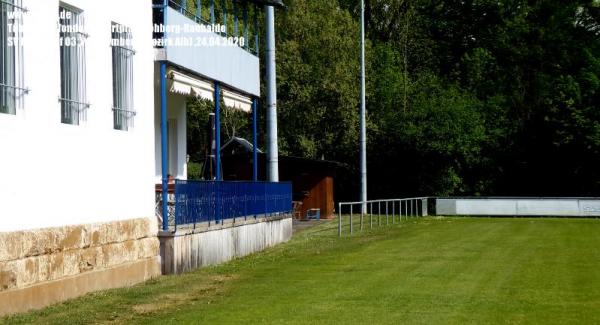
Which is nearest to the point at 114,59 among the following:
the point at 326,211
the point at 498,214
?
the point at 326,211

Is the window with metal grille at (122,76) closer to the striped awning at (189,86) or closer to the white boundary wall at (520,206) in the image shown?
the striped awning at (189,86)

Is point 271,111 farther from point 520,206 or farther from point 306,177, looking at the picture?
point 520,206

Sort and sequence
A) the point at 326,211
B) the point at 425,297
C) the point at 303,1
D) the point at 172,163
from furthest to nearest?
1. the point at 303,1
2. the point at 326,211
3. the point at 172,163
4. the point at 425,297

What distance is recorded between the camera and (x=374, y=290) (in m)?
15.9

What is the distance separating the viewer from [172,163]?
26766mm

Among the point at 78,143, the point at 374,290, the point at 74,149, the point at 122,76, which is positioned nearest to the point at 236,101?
the point at 122,76

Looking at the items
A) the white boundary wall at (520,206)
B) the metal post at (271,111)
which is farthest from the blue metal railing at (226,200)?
the white boundary wall at (520,206)

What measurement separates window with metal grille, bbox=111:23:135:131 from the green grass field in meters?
2.69

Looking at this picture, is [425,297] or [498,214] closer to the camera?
[425,297]

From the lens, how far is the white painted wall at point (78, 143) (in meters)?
13.7

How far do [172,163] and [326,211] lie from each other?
20.2 m

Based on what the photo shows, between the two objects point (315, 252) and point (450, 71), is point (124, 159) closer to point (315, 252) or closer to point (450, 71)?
point (315, 252)

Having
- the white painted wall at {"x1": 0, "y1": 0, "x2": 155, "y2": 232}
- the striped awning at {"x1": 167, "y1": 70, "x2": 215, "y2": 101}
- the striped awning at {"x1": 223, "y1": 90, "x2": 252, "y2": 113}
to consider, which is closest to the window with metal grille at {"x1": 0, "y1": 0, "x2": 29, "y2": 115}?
the white painted wall at {"x1": 0, "y1": 0, "x2": 155, "y2": 232}

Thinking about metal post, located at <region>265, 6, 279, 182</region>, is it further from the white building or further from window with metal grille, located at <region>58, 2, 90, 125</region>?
window with metal grille, located at <region>58, 2, 90, 125</region>
